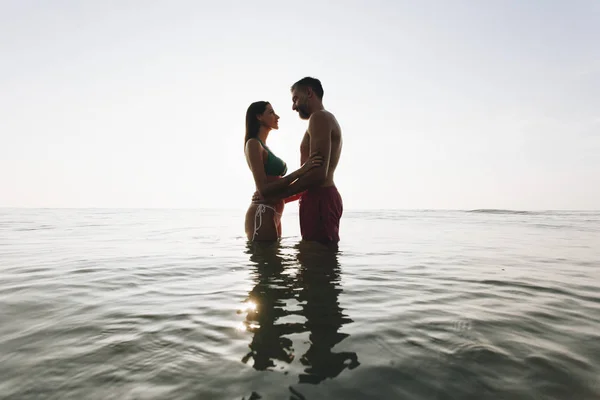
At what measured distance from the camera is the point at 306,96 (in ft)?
15.5

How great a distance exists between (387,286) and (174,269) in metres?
2.73

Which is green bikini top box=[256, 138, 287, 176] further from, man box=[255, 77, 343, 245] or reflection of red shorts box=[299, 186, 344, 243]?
reflection of red shorts box=[299, 186, 344, 243]

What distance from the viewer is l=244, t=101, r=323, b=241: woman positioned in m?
4.77

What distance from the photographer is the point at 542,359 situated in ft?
5.62

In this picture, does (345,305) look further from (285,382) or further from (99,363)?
(99,363)

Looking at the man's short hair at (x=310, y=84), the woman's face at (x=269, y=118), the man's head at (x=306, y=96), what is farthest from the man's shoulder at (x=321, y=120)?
the woman's face at (x=269, y=118)

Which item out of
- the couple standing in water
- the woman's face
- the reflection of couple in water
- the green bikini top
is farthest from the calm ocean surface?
the woman's face

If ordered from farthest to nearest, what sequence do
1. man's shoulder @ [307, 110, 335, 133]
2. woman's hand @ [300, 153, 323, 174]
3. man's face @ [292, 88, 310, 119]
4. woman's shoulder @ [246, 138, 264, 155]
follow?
1. woman's shoulder @ [246, 138, 264, 155]
2. man's face @ [292, 88, 310, 119]
3. man's shoulder @ [307, 110, 335, 133]
4. woman's hand @ [300, 153, 323, 174]

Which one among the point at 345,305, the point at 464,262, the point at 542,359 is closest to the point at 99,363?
the point at 345,305

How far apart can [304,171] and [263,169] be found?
0.80 metres

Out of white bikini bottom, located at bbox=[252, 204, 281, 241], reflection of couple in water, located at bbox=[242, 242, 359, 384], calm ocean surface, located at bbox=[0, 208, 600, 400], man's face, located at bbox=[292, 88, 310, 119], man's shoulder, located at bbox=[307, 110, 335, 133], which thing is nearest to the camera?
calm ocean surface, located at bbox=[0, 208, 600, 400]

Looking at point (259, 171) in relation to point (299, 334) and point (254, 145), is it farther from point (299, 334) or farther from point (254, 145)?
point (299, 334)

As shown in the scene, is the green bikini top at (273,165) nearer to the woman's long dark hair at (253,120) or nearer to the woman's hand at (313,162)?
the woman's long dark hair at (253,120)

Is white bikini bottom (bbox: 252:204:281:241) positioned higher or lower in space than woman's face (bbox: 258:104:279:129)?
lower
